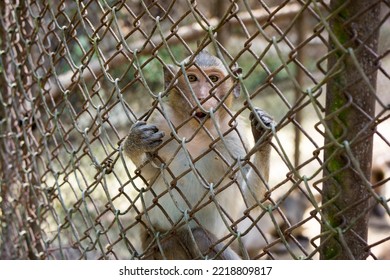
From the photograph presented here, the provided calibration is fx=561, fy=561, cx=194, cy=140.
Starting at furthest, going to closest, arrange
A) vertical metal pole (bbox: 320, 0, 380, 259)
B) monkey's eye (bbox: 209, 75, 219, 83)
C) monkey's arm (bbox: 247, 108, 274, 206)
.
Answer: monkey's eye (bbox: 209, 75, 219, 83), monkey's arm (bbox: 247, 108, 274, 206), vertical metal pole (bbox: 320, 0, 380, 259)

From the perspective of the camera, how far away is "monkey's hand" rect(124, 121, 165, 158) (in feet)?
7.84

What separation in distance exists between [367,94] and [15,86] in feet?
7.84

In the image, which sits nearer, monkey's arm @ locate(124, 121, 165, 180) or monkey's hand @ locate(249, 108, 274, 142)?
monkey's hand @ locate(249, 108, 274, 142)

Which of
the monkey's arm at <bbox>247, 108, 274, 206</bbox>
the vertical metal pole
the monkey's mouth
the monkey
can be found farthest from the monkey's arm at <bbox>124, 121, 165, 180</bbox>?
the vertical metal pole

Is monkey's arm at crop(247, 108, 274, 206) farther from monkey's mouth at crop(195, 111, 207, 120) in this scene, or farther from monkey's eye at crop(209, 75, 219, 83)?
monkey's eye at crop(209, 75, 219, 83)

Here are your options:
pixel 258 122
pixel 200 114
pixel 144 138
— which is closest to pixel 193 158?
pixel 200 114

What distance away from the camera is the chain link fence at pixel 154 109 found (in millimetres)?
1541

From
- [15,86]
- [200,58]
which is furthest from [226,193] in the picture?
[15,86]

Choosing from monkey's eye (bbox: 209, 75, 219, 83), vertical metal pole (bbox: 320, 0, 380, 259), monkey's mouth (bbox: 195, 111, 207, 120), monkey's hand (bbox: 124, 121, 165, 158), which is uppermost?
monkey's eye (bbox: 209, 75, 219, 83)

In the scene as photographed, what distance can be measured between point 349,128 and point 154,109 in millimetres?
1006

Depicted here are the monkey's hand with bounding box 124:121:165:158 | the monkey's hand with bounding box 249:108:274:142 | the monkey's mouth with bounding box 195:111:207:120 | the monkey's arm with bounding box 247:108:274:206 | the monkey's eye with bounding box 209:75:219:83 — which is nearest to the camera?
the monkey's arm with bounding box 247:108:274:206

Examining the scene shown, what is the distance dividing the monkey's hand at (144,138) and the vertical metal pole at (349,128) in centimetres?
90

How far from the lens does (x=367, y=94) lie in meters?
1.55
